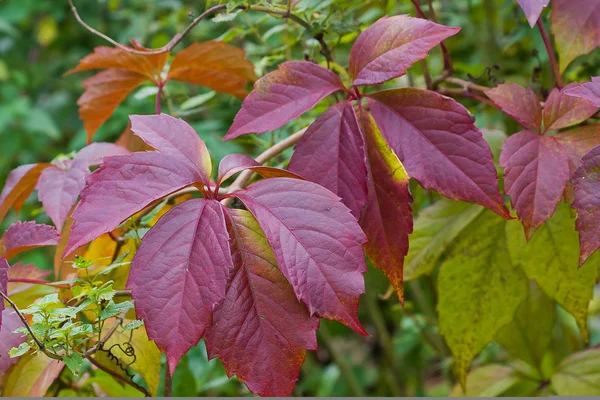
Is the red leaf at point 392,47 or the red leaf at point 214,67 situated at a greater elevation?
the red leaf at point 392,47

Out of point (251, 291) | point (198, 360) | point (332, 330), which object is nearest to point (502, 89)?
point (251, 291)

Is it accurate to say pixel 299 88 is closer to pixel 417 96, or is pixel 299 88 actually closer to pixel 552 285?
pixel 417 96

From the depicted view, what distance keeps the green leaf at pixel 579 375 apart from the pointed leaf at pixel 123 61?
0.77 metres

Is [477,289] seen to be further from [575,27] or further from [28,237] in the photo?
[28,237]

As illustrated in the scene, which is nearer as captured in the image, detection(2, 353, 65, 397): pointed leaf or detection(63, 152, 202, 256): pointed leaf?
detection(63, 152, 202, 256): pointed leaf

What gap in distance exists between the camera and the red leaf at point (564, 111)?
642 millimetres

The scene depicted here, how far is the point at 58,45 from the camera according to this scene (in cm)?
255

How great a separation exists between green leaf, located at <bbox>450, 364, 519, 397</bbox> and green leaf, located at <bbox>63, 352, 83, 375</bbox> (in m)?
0.67

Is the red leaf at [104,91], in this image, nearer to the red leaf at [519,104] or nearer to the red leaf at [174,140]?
the red leaf at [174,140]

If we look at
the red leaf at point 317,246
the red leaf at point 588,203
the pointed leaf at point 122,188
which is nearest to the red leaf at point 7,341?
the pointed leaf at point 122,188

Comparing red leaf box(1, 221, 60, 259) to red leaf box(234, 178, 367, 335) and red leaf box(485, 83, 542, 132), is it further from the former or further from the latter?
red leaf box(485, 83, 542, 132)

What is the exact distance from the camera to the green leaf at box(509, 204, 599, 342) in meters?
0.74

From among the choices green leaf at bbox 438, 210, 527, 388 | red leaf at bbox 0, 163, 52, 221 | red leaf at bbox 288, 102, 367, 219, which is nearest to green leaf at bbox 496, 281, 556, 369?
green leaf at bbox 438, 210, 527, 388

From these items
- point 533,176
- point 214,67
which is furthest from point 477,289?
point 214,67
